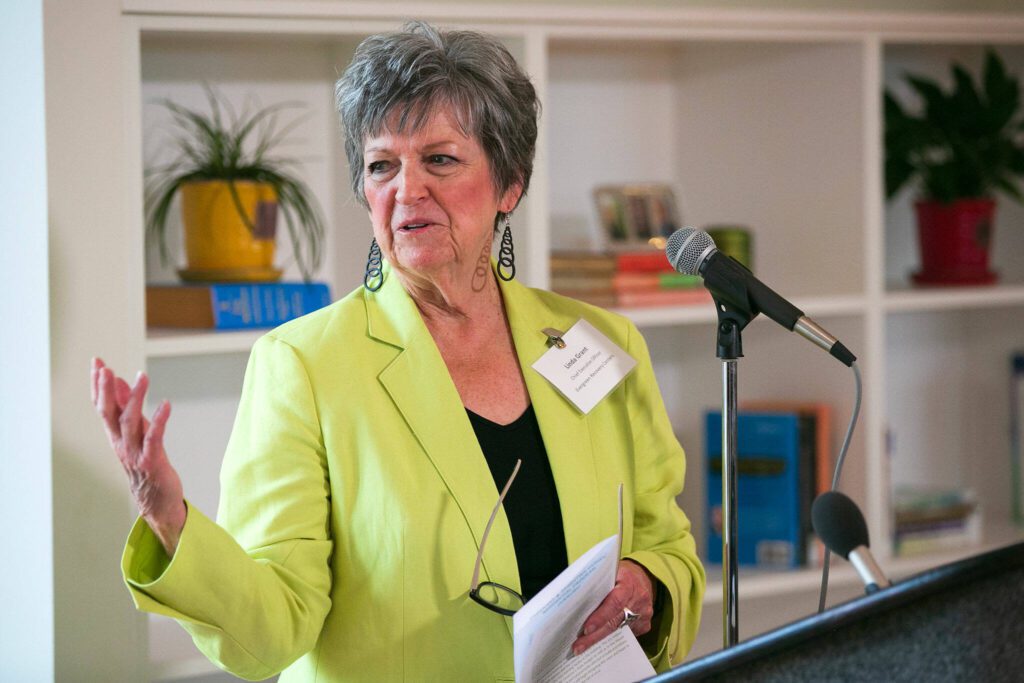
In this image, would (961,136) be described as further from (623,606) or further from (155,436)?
(155,436)

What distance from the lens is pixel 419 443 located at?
1.56 m

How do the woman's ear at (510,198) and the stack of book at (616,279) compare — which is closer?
the woman's ear at (510,198)

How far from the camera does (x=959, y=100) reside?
2.91 metres

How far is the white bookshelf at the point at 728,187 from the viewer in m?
2.32

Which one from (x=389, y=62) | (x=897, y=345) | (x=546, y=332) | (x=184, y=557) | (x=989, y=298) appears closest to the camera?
(x=184, y=557)

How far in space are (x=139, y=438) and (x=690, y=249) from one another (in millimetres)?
709

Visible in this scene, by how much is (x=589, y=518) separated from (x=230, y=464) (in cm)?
51

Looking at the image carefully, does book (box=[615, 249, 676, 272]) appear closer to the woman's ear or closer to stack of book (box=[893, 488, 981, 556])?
the woman's ear

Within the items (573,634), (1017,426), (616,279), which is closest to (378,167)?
(573,634)

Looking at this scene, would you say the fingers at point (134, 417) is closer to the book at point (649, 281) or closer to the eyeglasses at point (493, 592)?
the eyeglasses at point (493, 592)

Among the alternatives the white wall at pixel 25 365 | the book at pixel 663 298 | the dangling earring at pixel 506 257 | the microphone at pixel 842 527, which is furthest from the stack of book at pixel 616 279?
the microphone at pixel 842 527

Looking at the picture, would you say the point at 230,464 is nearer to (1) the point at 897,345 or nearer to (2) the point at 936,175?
(2) the point at 936,175

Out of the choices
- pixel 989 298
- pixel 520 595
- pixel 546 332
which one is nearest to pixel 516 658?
pixel 520 595

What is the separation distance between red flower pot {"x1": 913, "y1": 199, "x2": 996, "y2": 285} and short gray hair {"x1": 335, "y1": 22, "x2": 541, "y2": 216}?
5.52ft
